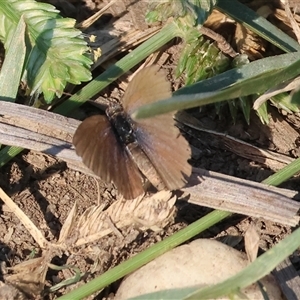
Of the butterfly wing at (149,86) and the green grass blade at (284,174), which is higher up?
the butterfly wing at (149,86)

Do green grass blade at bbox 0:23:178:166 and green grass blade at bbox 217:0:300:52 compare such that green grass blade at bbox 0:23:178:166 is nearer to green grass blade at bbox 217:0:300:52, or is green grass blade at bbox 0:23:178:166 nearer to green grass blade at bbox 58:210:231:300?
green grass blade at bbox 217:0:300:52

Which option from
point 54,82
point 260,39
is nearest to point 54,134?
point 54,82

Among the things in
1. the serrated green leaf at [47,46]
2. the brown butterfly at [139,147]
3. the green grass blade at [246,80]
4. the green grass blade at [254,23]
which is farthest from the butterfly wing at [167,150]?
the green grass blade at [254,23]

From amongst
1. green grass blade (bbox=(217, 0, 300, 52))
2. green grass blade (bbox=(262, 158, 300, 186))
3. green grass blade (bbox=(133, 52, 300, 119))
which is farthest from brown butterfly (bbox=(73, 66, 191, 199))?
green grass blade (bbox=(217, 0, 300, 52))

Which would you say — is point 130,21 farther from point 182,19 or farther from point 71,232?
point 71,232

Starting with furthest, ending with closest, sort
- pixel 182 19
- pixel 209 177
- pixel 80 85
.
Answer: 1. pixel 80 85
2. pixel 182 19
3. pixel 209 177

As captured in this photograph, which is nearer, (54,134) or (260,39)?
(54,134)

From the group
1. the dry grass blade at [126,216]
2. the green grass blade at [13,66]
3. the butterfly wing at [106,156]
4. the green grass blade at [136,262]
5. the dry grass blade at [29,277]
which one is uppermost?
the green grass blade at [13,66]

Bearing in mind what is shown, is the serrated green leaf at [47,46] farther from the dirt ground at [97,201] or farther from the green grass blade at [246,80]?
the green grass blade at [246,80]
